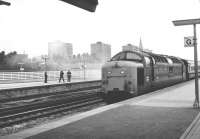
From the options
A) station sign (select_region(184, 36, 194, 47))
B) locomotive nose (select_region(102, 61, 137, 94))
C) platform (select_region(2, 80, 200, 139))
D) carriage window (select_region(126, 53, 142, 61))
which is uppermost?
station sign (select_region(184, 36, 194, 47))

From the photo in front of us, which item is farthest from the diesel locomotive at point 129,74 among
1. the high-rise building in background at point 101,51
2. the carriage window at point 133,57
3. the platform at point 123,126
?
the high-rise building in background at point 101,51

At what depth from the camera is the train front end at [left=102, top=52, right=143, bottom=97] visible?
14.4 metres

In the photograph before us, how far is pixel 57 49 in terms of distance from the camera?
85375 millimetres

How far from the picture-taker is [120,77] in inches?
574

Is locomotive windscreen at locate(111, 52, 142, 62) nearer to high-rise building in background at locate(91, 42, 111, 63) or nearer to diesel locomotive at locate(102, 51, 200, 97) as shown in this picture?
diesel locomotive at locate(102, 51, 200, 97)

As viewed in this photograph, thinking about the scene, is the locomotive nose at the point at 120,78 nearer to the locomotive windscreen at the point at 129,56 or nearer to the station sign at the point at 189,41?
the locomotive windscreen at the point at 129,56

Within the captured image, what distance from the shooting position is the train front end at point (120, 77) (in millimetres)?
14414

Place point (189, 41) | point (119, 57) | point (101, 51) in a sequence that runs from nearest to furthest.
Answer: point (189, 41), point (119, 57), point (101, 51)

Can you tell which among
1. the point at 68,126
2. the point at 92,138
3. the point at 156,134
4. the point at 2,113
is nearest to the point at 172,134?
the point at 156,134

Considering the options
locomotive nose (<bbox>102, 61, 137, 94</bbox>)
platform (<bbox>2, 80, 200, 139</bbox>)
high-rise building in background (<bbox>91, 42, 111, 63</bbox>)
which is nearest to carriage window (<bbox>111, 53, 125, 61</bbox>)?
locomotive nose (<bbox>102, 61, 137, 94</bbox>)

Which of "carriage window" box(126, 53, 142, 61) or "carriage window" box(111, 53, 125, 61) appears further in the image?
"carriage window" box(111, 53, 125, 61)

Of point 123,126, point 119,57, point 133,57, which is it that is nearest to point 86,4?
point 123,126

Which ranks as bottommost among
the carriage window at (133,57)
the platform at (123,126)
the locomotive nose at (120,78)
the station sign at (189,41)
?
the platform at (123,126)

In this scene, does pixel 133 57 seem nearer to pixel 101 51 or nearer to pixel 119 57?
pixel 119 57
